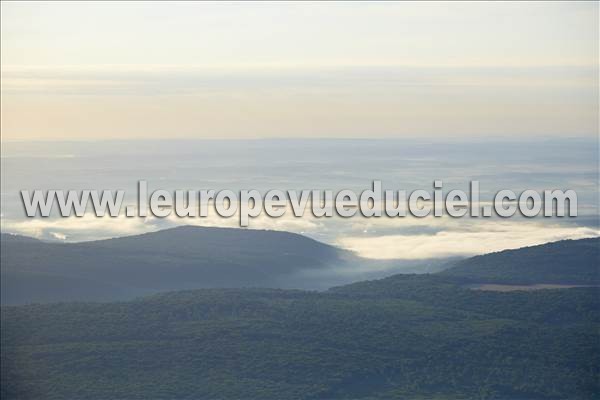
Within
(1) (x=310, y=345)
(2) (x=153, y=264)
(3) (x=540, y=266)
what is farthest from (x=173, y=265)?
(1) (x=310, y=345)

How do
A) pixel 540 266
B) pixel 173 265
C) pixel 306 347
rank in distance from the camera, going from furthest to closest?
pixel 173 265, pixel 540 266, pixel 306 347

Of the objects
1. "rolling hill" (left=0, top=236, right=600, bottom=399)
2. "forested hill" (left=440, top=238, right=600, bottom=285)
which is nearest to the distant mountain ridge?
"forested hill" (left=440, top=238, right=600, bottom=285)

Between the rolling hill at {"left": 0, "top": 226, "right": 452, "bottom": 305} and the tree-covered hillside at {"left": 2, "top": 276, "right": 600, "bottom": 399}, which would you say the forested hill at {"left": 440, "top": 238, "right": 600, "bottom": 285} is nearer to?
the tree-covered hillside at {"left": 2, "top": 276, "right": 600, "bottom": 399}

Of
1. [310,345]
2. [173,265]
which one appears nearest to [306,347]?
[310,345]

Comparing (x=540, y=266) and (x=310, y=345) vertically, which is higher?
(x=540, y=266)

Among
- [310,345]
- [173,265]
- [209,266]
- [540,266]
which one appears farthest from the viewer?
[209,266]

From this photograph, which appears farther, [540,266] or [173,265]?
[173,265]

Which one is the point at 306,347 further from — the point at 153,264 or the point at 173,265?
the point at 153,264

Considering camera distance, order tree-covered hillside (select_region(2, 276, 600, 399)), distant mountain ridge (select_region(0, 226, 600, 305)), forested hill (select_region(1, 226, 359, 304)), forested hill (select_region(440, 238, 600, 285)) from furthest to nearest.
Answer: forested hill (select_region(1, 226, 359, 304)) → distant mountain ridge (select_region(0, 226, 600, 305)) → forested hill (select_region(440, 238, 600, 285)) → tree-covered hillside (select_region(2, 276, 600, 399))

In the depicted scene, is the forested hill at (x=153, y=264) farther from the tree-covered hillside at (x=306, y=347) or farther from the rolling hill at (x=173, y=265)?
the tree-covered hillside at (x=306, y=347)

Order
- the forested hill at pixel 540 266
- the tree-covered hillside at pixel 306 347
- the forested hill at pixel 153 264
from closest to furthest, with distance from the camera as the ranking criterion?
the tree-covered hillside at pixel 306 347
the forested hill at pixel 540 266
the forested hill at pixel 153 264

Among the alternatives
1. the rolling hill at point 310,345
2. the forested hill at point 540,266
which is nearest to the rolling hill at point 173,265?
the forested hill at point 540,266

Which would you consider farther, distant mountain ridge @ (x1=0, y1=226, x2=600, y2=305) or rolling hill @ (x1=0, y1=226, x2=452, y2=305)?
rolling hill @ (x1=0, y1=226, x2=452, y2=305)
